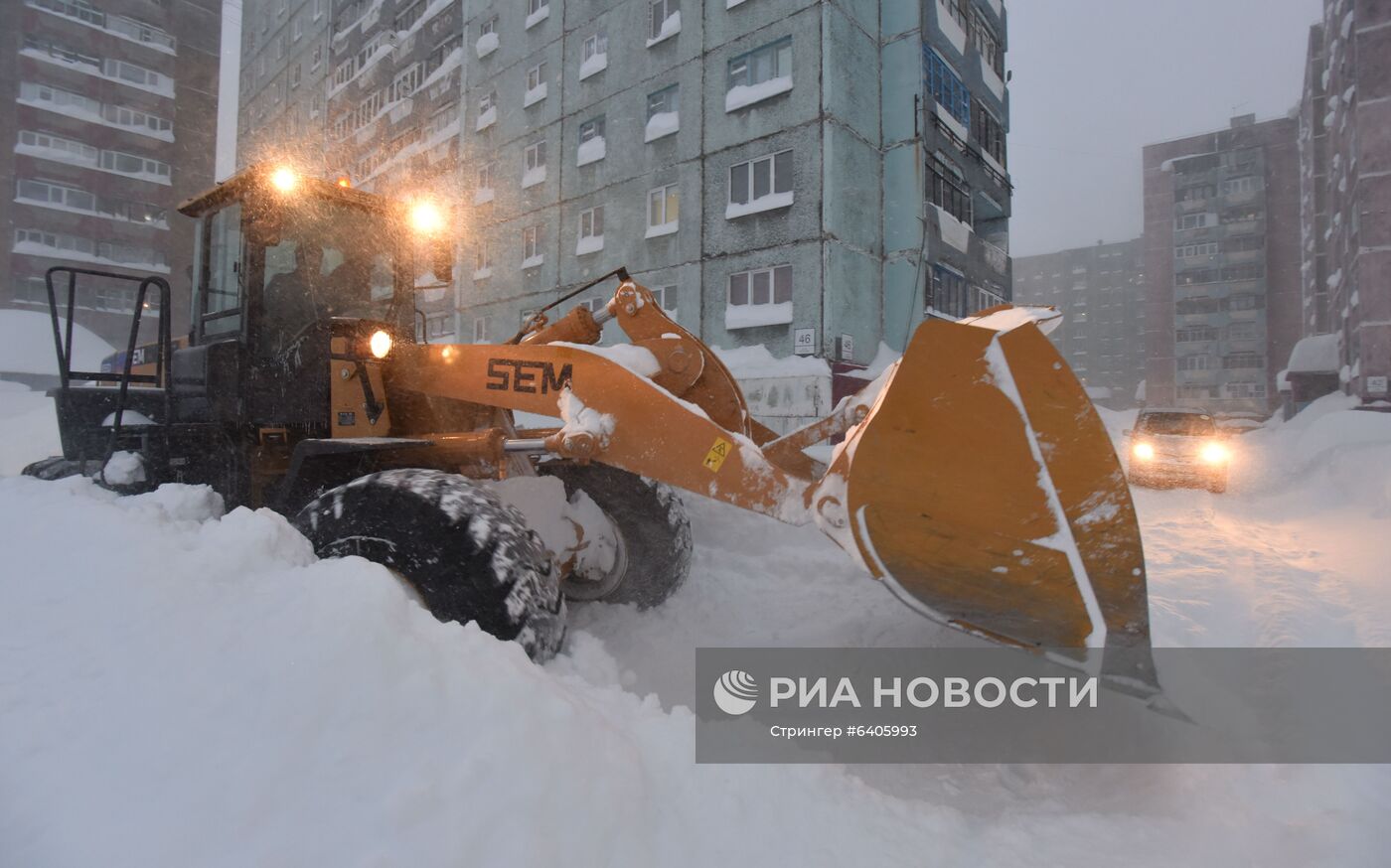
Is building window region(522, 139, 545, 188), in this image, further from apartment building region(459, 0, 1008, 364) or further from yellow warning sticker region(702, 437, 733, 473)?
yellow warning sticker region(702, 437, 733, 473)

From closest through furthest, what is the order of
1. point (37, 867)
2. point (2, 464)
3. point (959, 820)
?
point (37, 867) < point (959, 820) < point (2, 464)

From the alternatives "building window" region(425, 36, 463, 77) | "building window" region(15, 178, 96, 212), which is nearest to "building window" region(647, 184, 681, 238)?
"building window" region(425, 36, 463, 77)

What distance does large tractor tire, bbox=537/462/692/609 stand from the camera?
4.62 meters

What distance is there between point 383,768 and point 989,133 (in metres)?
24.9

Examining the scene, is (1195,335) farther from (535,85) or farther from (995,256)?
(535,85)

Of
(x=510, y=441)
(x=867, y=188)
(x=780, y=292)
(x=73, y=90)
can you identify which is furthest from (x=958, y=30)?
(x=73, y=90)

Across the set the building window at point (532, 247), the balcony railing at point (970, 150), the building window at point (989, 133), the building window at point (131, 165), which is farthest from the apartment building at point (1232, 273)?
the building window at point (131, 165)

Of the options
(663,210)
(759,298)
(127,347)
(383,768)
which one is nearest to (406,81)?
(663,210)

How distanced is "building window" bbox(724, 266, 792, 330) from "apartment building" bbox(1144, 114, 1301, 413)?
196 ft

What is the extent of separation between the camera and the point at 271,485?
4.17m

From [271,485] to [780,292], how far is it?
1332 cm

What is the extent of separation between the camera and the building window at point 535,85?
69.7 ft

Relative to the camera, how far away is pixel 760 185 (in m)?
16.6

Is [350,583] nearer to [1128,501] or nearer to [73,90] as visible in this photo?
[1128,501]
